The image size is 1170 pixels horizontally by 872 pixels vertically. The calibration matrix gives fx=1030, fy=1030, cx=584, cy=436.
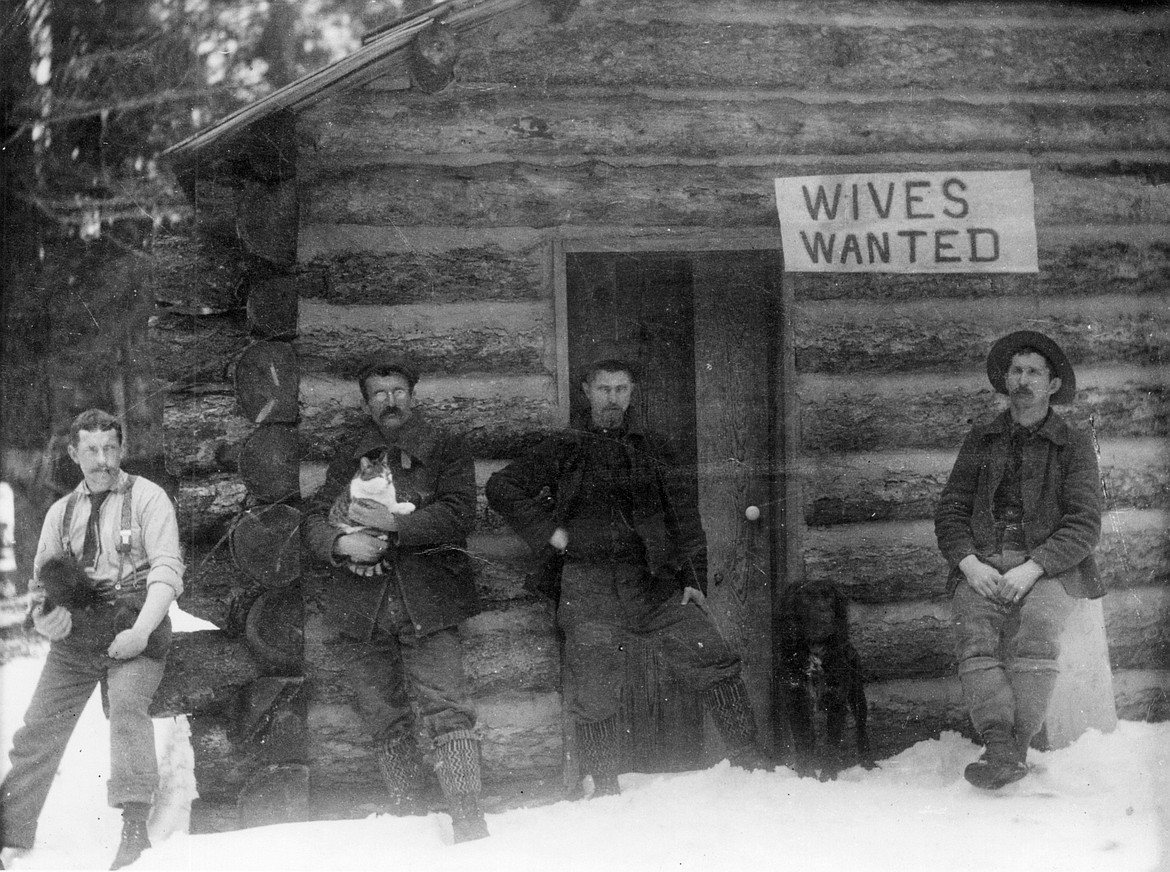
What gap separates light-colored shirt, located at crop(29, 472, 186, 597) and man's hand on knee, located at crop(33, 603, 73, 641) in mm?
117

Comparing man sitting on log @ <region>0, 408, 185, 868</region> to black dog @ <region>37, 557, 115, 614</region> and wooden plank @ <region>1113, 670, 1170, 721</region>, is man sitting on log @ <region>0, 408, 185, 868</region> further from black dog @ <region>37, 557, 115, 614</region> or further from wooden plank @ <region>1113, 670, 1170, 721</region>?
wooden plank @ <region>1113, 670, 1170, 721</region>

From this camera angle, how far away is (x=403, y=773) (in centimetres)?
383

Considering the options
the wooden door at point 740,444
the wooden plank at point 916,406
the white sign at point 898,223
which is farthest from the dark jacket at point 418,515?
the white sign at point 898,223

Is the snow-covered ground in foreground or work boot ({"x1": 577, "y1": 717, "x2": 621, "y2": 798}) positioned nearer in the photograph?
the snow-covered ground in foreground

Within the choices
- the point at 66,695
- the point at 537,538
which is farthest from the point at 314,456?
the point at 66,695

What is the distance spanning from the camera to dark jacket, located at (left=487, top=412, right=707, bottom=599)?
3871 mm

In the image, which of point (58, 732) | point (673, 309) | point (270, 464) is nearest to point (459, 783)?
point (270, 464)

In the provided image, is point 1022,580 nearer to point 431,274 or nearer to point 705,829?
point 705,829

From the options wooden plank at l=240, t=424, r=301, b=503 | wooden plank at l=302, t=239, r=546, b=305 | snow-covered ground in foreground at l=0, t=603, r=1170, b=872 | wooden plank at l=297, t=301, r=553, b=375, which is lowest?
snow-covered ground in foreground at l=0, t=603, r=1170, b=872

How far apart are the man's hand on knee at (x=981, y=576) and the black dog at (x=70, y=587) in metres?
3.18

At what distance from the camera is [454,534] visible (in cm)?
376

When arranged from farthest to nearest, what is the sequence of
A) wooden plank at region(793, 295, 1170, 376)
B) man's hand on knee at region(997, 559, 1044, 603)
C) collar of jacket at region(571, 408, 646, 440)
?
1. wooden plank at region(793, 295, 1170, 376)
2. collar of jacket at region(571, 408, 646, 440)
3. man's hand on knee at region(997, 559, 1044, 603)

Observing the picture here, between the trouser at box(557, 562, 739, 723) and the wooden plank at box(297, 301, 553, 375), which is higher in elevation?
the wooden plank at box(297, 301, 553, 375)

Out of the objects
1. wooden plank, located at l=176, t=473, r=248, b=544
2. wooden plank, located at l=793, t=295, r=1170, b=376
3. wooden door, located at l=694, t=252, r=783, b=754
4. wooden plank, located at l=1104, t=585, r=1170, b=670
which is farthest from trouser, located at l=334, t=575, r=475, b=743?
wooden plank, located at l=1104, t=585, r=1170, b=670
